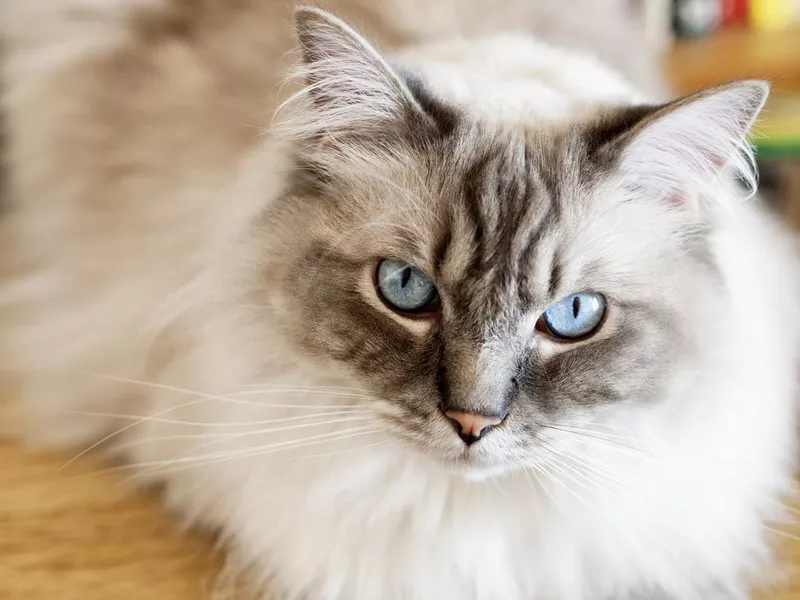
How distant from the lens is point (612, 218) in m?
1.00

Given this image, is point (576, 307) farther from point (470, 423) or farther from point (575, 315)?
point (470, 423)

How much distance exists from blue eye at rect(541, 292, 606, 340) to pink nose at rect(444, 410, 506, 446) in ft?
0.44

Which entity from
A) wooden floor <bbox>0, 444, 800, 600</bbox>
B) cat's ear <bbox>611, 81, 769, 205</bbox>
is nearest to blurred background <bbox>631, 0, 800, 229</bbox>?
cat's ear <bbox>611, 81, 769, 205</bbox>

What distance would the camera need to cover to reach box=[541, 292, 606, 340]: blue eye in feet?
3.20

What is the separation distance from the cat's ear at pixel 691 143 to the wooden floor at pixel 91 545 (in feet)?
2.20

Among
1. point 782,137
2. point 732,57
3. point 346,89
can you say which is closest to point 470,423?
point 346,89

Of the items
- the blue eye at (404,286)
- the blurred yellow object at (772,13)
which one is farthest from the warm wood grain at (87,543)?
A: the blurred yellow object at (772,13)

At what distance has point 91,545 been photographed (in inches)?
49.5

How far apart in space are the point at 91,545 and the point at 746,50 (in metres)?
2.44

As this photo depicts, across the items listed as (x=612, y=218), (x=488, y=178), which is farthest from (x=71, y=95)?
(x=612, y=218)

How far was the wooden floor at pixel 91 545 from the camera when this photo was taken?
1183 mm

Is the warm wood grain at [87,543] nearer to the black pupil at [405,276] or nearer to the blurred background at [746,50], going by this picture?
the black pupil at [405,276]

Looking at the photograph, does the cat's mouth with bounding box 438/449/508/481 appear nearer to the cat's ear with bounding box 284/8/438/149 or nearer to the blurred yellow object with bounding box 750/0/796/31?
the cat's ear with bounding box 284/8/438/149

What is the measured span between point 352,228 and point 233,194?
305mm
